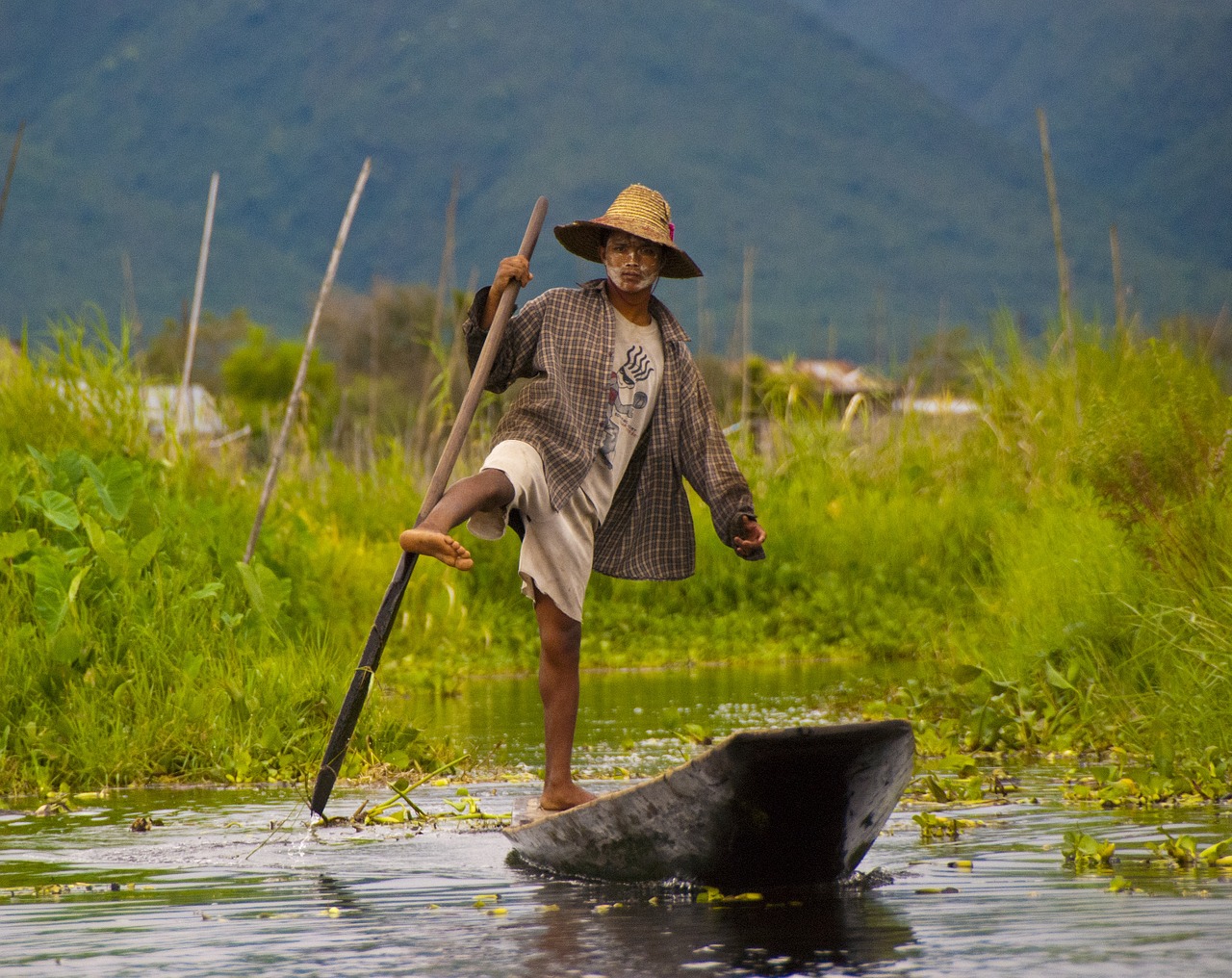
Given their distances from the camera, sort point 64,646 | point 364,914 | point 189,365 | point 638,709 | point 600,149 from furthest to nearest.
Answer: point 600,149 < point 189,365 < point 638,709 < point 64,646 < point 364,914

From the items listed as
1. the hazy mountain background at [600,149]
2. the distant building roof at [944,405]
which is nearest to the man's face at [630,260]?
the distant building roof at [944,405]

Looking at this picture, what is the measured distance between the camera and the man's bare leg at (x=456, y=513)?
483cm

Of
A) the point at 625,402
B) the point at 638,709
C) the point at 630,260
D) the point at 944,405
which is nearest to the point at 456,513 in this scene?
the point at 625,402

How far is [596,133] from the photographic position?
494 ft

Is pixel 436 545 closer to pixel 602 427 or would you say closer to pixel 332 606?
pixel 602 427

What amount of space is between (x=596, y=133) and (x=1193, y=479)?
146812 mm

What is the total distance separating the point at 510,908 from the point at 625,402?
1867mm

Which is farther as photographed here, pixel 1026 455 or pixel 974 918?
pixel 1026 455

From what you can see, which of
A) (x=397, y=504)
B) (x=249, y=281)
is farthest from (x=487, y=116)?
(x=397, y=504)

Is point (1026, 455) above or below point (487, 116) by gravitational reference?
below

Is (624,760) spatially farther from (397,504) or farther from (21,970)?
(397,504)

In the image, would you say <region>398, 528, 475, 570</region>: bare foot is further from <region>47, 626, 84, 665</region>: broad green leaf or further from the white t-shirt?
<region>47, 626, 84, 665</region>: broad green leaf

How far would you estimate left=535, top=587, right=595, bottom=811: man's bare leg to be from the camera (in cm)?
529

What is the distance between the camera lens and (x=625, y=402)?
18.8 feet
